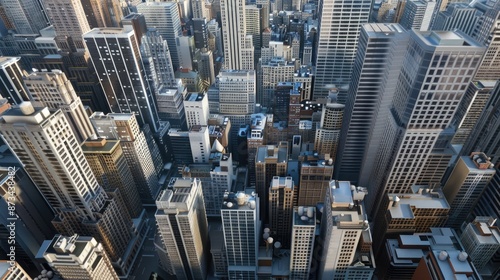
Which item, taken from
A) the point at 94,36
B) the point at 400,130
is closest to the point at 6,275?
the point at 94,36

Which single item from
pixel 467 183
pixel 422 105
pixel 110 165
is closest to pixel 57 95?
pixel 110 165

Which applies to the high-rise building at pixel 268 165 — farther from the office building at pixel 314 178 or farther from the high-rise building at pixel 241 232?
the high-rise building at pixel 241 232

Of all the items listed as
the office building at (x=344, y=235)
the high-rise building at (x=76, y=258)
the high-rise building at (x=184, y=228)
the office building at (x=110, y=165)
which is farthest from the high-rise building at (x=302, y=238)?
the office building at (x=110, y=165)

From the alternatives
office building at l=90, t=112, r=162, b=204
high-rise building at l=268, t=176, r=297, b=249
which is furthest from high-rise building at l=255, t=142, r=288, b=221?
office building at l=90, t=112, r=162, b=204

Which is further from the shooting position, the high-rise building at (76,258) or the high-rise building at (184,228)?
the high-rise building at (184,228)

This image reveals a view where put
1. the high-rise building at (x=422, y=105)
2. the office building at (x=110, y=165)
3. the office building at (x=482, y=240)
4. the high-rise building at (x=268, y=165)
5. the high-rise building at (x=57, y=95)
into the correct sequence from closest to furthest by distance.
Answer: the high-rise building at (x=422, y=105) < the office building at (x=482, y=240) < the office building at (x=110, y=165) < the high-rise building at (x=268, y=165) < the high-rise building at (x=57, y=95)

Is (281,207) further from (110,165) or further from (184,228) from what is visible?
(110,165)

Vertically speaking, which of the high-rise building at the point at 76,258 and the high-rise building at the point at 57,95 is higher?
the high-rise building at the point at 57,95
